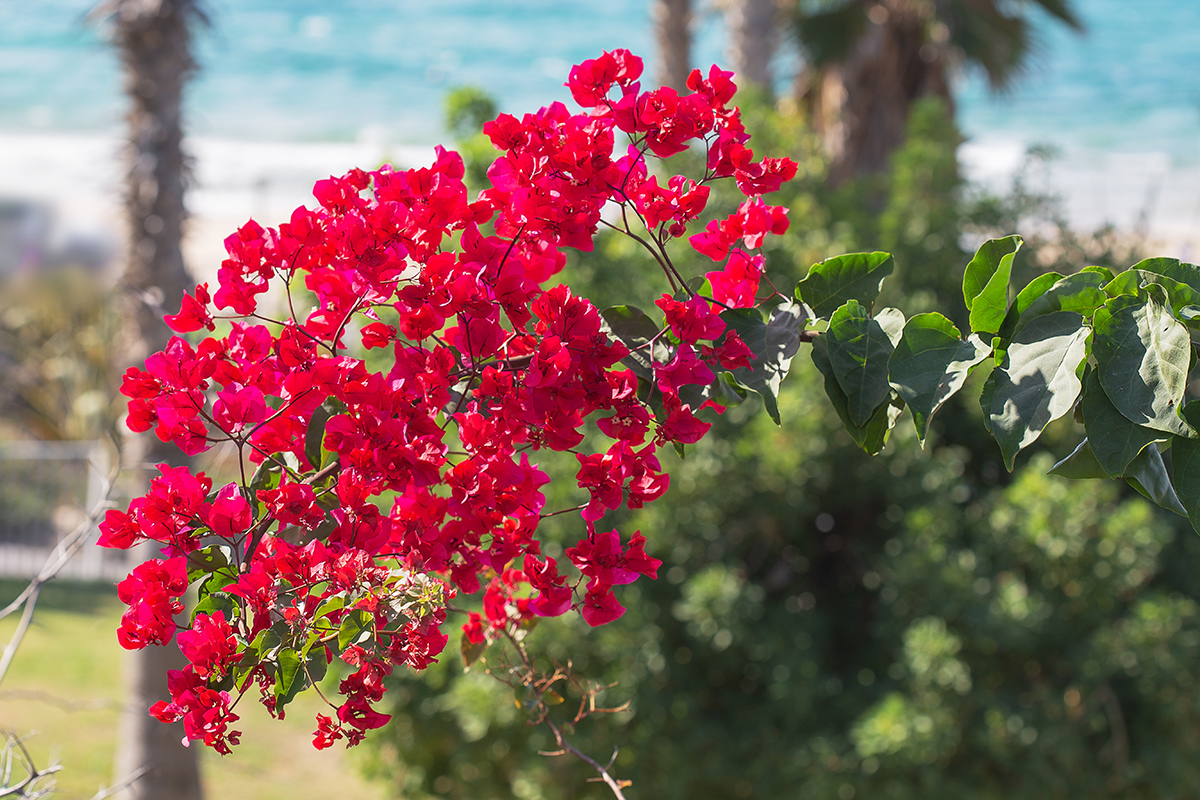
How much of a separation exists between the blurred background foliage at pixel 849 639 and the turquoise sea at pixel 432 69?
2447cm

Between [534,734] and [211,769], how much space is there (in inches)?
124

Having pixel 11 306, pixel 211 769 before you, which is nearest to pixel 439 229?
pixel 211 769

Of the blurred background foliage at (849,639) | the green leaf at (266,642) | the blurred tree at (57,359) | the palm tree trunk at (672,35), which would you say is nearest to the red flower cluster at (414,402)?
the green leaf at (266,642)

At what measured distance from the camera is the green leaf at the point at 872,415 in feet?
3.20

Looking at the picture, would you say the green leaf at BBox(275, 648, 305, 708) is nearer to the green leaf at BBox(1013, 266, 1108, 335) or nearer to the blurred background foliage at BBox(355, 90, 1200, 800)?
the green leaf at BBox(1013, 266, 1108, 335)

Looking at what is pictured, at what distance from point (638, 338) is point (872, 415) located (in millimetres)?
267

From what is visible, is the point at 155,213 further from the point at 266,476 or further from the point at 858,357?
the point at 858,357

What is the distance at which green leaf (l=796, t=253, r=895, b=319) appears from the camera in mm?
1046

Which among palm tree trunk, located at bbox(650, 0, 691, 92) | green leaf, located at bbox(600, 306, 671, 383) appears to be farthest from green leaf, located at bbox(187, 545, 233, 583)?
palm tree trunk, located at bbox(650, 0, 691, 92)

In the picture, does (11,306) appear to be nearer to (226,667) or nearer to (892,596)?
(892,596)

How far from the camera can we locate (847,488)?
4203 millimetres

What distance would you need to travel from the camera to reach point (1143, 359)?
85 cm

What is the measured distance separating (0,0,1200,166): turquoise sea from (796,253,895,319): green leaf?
89.7 feet

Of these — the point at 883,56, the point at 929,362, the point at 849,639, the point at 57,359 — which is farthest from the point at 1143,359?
the point at 57,359
